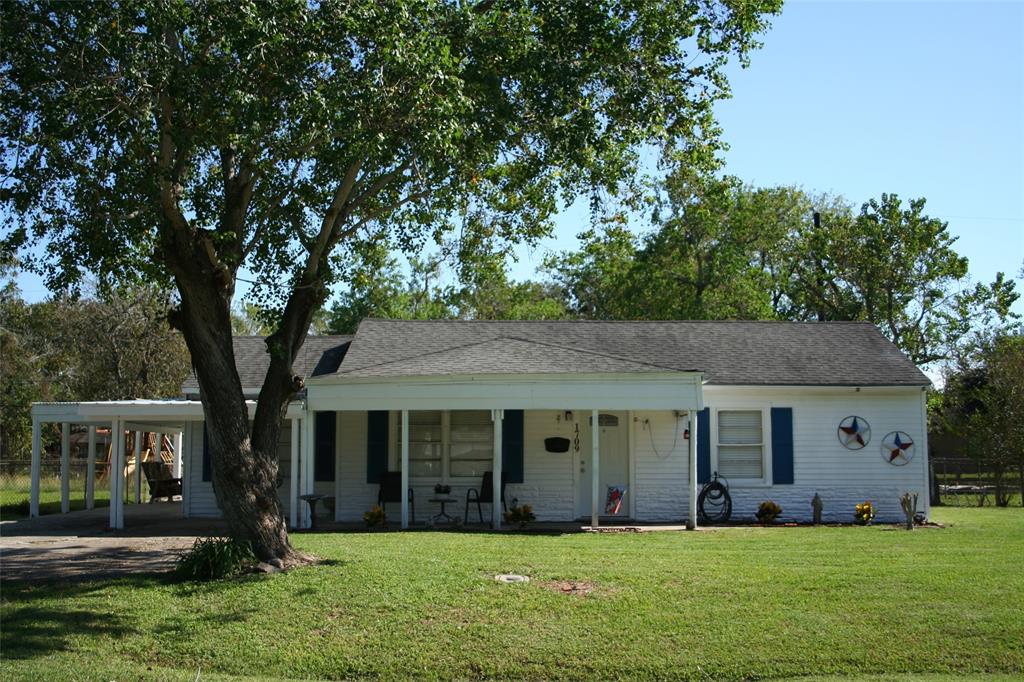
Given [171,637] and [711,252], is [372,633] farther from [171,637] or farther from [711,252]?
[711,252]

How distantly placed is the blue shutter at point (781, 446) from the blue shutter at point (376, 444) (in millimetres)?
7177

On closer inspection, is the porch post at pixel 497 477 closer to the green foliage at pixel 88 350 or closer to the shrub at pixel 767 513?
the shrub at pixel 767 513

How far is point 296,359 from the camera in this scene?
19.4m

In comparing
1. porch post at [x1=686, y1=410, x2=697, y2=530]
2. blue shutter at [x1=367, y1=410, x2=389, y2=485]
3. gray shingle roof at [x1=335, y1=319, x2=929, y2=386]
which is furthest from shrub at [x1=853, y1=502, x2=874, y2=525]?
blue shutter at [x1=367, y1=410, x2=389, y2=485]

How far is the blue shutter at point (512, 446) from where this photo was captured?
60.4 ft

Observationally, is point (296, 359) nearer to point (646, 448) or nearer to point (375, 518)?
point (375, 518)

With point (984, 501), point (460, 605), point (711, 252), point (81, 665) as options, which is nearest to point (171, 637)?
point (81, 665)

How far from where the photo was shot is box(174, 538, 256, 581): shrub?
448 inches

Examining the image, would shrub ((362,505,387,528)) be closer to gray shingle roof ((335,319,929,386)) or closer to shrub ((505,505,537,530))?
shrub ((505,505,537,530))

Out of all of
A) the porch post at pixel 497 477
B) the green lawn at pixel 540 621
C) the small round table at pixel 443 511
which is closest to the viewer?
the green lawn at pixel 540 621

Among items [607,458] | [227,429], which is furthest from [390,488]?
[227,429]

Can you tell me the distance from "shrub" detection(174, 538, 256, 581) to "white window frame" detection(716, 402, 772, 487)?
9.84 m

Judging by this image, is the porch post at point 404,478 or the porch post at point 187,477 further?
the porch post at point 187,477

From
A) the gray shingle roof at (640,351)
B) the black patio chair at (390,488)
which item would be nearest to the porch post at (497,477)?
the gray shingle roof at (640,351)
